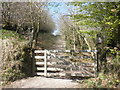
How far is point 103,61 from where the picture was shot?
3.31 metres

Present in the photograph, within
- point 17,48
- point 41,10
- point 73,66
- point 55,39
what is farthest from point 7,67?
point 55,39

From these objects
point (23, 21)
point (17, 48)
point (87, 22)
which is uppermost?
point (23, 21)

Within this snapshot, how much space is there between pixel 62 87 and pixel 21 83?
1.26 m

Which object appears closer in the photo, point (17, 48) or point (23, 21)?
point (17, 48)

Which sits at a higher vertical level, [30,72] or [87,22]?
[87,22]

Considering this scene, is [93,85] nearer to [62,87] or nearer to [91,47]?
[62,87]

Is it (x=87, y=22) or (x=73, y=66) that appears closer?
(x=87, y=22)

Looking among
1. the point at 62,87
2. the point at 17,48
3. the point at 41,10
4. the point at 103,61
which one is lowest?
the point at 62,87

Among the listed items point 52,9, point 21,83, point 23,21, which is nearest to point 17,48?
point 21,83

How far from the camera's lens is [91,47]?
6.14 m

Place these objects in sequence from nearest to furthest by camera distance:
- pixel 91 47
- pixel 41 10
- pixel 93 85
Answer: pixel 93 85
pixel 41 10
pixel 91 47

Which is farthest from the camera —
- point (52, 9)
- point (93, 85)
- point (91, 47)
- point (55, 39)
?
point (55, 39)

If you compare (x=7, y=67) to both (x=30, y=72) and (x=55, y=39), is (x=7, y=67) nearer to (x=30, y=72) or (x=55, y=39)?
(x=30, y=72)

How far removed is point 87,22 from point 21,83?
8.59 feet
